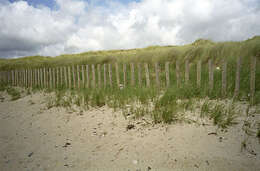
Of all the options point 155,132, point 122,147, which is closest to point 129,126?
point 155,132

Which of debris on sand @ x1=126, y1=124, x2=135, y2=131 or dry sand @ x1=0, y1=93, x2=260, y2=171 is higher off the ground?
debris on sand @ x1=126, y1=124, x2=135, y2=131

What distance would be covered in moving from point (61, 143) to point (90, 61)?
1108 centimetres

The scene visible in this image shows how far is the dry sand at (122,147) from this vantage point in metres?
1.84

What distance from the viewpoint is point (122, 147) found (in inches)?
88.5

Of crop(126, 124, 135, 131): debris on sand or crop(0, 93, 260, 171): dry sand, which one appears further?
crop(126, 124, 135, 131): debris on sand

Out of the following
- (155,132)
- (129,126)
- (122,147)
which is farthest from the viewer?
(129,126)

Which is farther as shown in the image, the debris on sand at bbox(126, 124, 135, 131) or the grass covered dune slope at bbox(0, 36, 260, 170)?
the debris on sand at bbox(126, 124, 135, 131)

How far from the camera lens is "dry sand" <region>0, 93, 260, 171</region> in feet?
6.04

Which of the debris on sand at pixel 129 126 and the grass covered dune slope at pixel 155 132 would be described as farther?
the debris on sand at pixel 129 126

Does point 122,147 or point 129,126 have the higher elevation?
point 129,126

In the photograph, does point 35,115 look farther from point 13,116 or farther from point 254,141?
point 254,141

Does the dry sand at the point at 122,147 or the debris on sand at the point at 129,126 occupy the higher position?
the debris on sand at the point at 129,126

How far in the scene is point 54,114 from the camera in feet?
13.3

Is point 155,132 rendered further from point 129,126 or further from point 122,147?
point 122,147
